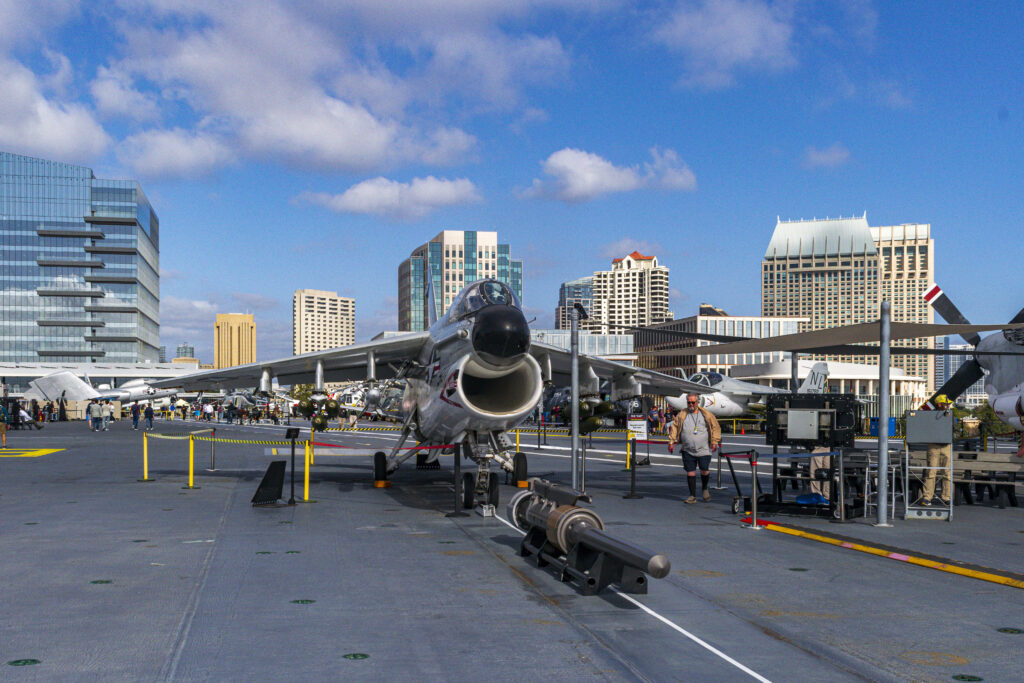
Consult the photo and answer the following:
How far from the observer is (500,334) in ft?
41.7

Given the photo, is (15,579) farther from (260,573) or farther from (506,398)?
(506,398)

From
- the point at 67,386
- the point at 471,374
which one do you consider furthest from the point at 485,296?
the point at 67,386

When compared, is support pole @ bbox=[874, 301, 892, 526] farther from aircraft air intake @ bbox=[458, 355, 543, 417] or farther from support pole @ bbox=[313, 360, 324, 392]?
support pole @ bbox=[313, 360, 324, 392]

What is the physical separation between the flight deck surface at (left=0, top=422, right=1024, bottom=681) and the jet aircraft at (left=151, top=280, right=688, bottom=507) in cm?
181

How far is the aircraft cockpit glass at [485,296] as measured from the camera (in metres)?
13.9

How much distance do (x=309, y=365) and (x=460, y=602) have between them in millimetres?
11834

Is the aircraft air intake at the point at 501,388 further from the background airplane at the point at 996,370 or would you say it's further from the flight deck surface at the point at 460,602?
the background airplane at the point at 996,370

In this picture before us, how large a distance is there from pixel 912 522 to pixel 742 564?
17.2ft

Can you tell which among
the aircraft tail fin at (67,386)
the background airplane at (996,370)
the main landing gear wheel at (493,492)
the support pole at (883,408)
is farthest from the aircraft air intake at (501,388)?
the aircraft tail fin at (67,386)

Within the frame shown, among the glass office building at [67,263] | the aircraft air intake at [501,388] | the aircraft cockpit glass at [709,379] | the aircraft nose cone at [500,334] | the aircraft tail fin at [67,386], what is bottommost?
the aircraft tail fin at [67,386]

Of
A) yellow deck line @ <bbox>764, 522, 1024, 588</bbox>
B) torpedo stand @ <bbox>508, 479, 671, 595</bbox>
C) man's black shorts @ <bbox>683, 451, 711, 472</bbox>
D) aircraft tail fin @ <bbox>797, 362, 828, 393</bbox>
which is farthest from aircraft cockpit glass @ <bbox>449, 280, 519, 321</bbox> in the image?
aircraft tail fin @ <bbox>797, 362, 828, 393</bbox>

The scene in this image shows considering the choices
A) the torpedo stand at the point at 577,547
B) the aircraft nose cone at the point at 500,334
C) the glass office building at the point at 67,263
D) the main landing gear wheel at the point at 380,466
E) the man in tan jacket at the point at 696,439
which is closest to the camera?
the torpedo stand at the point at 577,547

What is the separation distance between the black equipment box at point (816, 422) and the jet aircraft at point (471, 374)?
167 inches

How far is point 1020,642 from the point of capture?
6.32 meters
